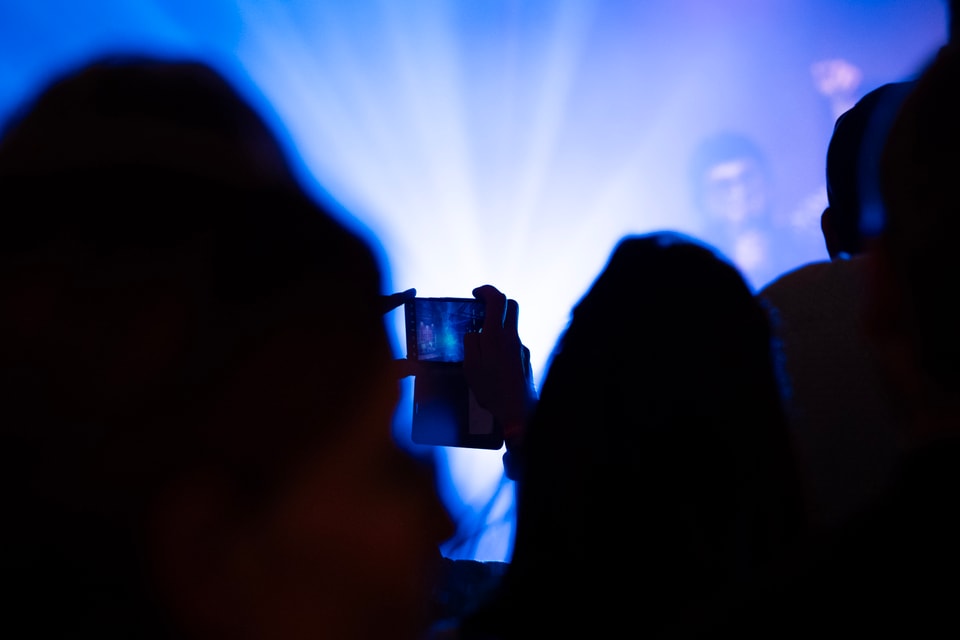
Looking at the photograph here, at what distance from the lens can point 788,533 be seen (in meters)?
0.53

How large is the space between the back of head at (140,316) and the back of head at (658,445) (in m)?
0.31

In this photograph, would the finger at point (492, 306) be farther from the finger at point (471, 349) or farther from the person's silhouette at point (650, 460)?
the person's silhouette at point (650, 460)

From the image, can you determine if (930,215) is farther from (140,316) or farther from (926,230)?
(140,316)

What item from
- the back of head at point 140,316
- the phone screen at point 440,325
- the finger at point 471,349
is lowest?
the back of head at point 140,316

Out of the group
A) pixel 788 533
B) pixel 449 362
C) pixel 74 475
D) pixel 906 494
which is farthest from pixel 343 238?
pixel 449 362

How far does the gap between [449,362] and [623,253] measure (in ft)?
1.84

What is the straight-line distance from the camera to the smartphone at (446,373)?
42.1 inches

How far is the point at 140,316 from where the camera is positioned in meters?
0.26

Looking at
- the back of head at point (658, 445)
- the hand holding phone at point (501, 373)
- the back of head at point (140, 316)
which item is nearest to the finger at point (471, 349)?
the hand holding phone at point (501, 373)

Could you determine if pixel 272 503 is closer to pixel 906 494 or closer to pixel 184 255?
pixel 184 255

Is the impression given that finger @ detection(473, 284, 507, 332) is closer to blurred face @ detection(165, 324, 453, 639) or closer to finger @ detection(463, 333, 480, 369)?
finger @ detection(463, 333, 480, 369)

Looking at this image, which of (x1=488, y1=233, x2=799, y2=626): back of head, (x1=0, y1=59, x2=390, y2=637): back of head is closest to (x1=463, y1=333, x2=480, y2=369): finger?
(x1=488, y1=233, x2=799, y2=626): back of head

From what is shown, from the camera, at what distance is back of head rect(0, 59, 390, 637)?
253mm

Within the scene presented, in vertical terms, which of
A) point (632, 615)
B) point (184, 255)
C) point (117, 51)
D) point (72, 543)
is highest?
point (117, 51)
